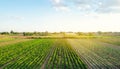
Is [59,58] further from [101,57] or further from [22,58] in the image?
[101,57]

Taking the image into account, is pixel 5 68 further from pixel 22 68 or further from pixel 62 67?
pixel 62 67

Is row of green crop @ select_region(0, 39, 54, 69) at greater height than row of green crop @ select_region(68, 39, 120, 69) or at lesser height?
greater

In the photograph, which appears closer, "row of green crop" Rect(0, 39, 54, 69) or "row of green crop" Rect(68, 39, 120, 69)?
"row of green crop" Rect(0, 39, 54, 69)

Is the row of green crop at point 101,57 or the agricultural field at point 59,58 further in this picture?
the row of green crop at point 101,57

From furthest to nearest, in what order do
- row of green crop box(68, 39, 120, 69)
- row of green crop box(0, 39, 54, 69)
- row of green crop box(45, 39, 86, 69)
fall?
row of green crop box(68, 39, 120, 69)
row of green crop box(0, 39, 54, 69)
row of green crop box(45, 39, 86, 69)

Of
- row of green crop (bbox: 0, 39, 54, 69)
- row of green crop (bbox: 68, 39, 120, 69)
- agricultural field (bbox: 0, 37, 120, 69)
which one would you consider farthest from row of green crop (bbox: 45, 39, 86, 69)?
row of green crop (bbox: 0, 39, 54, 69)

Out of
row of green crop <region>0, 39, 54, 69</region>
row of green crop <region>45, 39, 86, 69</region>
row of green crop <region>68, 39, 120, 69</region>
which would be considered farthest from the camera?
row of green crop <region>68, 39, 120, 69</region>

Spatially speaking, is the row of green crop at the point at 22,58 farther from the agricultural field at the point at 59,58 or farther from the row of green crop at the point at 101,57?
the row of green crop at the point at 101,57

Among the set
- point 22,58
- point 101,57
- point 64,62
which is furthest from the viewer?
point 101,57

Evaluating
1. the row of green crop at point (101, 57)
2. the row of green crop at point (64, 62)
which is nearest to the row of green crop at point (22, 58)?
the row of green crop at point (64, 62)

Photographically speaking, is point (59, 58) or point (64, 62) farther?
point (59, 58)

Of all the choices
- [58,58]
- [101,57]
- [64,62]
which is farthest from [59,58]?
[101,57]

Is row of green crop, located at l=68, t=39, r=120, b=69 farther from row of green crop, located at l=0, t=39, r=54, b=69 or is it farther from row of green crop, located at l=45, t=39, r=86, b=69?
row of green crop, located at l=0, t=39, r=54, b=69
